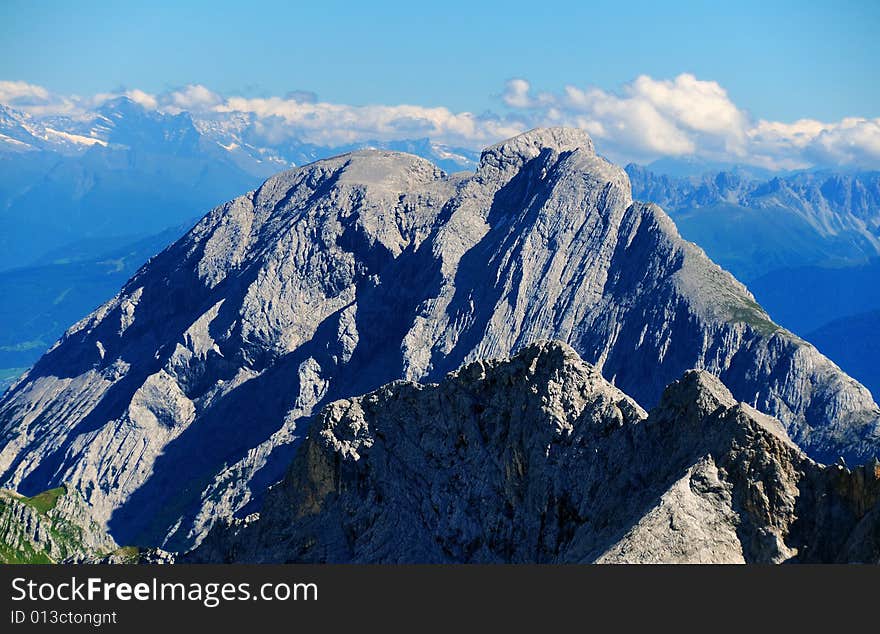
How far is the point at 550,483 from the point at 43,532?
11306 centimetres

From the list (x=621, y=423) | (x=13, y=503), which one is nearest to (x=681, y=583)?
(x=621, y=423)

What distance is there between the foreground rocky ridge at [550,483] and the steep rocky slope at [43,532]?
232 feet

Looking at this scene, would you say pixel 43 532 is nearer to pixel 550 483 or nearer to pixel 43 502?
pixel 43 502

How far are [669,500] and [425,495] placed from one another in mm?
25466

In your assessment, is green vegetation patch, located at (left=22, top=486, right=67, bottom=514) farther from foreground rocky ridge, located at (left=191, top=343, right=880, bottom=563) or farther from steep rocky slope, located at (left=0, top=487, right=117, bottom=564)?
foreground rocky ridge, located at (left=191, top=343, right=880, bottom=563)

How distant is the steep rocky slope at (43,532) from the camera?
16188 centimetres

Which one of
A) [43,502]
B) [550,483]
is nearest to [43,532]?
[43,502]

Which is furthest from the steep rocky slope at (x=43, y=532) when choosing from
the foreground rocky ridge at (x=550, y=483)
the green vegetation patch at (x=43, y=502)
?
the foreground rocky ridge at (x=550, y=483)

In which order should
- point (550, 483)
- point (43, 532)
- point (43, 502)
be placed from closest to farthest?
point (550, 483) → point (43, 532) → point (43, 502)

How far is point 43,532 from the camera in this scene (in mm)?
171250

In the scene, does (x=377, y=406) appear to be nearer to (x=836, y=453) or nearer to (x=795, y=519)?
(x=795, y=519)

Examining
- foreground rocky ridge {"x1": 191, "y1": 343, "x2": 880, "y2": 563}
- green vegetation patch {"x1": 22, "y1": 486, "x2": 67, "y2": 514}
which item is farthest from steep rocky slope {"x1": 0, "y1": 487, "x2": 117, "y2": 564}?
foreground rocky ridge {"x1": 191, "y1": 343, "x2": 880, "y2": 563}

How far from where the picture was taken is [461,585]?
52531mm

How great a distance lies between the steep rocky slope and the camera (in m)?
162
